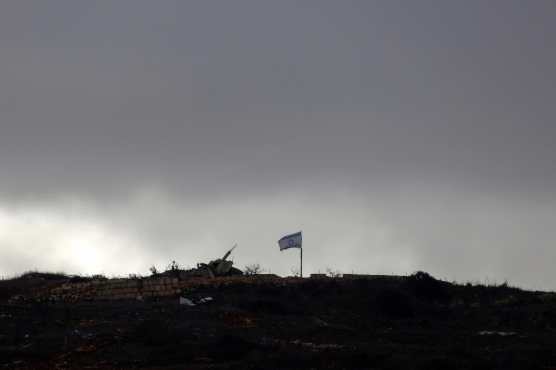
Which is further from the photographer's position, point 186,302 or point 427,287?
point 427,287

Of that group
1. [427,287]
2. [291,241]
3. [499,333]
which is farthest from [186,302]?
[499,333]

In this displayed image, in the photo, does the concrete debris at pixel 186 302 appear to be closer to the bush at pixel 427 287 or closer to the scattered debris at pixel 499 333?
the bush at pixel 427 287

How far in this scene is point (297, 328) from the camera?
124 ft

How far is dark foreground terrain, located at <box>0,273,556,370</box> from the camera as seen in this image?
30.9m

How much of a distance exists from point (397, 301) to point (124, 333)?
48.0ft

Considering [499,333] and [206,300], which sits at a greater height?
[206,300]

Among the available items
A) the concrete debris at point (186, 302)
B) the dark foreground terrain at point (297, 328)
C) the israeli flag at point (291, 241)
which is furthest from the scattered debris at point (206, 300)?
the israeli flag at point (291, 241)

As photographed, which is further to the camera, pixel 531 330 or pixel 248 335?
pixel 531 330

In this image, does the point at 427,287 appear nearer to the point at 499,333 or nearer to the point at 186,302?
the point at 499,333

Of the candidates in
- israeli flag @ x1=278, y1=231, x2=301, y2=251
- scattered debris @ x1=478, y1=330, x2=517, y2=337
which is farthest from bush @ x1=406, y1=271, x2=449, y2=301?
scattered debris @ x1=478, y1=330, x2=517, y2=337

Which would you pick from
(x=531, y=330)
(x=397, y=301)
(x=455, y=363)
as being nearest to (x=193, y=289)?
(x=397, y=301)

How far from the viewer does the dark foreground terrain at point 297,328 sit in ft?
101

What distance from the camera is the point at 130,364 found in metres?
31.5

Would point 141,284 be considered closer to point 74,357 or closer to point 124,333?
point 124,333
